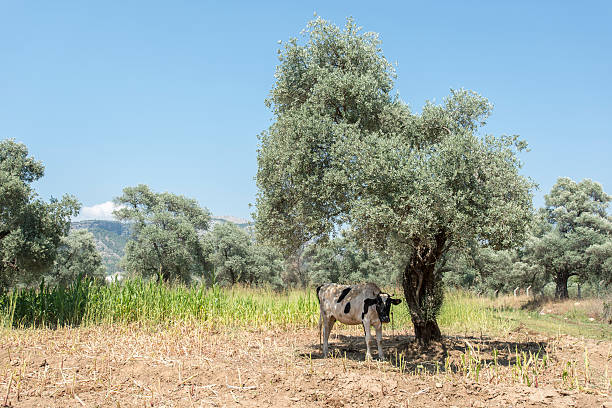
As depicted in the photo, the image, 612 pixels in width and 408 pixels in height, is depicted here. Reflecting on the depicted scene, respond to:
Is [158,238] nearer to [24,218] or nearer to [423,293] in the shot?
[24,218]

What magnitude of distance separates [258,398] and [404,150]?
23.8 feet

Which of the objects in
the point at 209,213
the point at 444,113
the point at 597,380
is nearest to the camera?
the point at 597,380

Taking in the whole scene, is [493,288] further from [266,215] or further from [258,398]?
[258,398]

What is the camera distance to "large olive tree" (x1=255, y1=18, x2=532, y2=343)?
11.9 metres

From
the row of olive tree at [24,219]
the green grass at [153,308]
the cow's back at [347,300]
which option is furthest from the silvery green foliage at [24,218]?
the cow's back at [347,300]

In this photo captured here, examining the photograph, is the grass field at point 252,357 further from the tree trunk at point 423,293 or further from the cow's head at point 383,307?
the cow's head at point 383,307

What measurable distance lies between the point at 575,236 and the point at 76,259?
5143cm

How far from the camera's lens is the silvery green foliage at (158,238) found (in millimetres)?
41625

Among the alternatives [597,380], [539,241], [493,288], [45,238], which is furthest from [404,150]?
[493,288]

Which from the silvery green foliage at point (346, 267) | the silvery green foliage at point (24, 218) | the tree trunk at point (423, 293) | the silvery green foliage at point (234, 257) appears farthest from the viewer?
the silvery green foliage at point (234, 257)

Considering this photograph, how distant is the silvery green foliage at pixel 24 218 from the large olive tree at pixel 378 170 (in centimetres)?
1489

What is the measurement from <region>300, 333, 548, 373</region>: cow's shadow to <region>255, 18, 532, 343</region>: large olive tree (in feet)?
2.13

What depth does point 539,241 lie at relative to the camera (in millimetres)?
34875

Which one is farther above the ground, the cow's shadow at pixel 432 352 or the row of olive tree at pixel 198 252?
the row of olive tree at pixel 198 252
